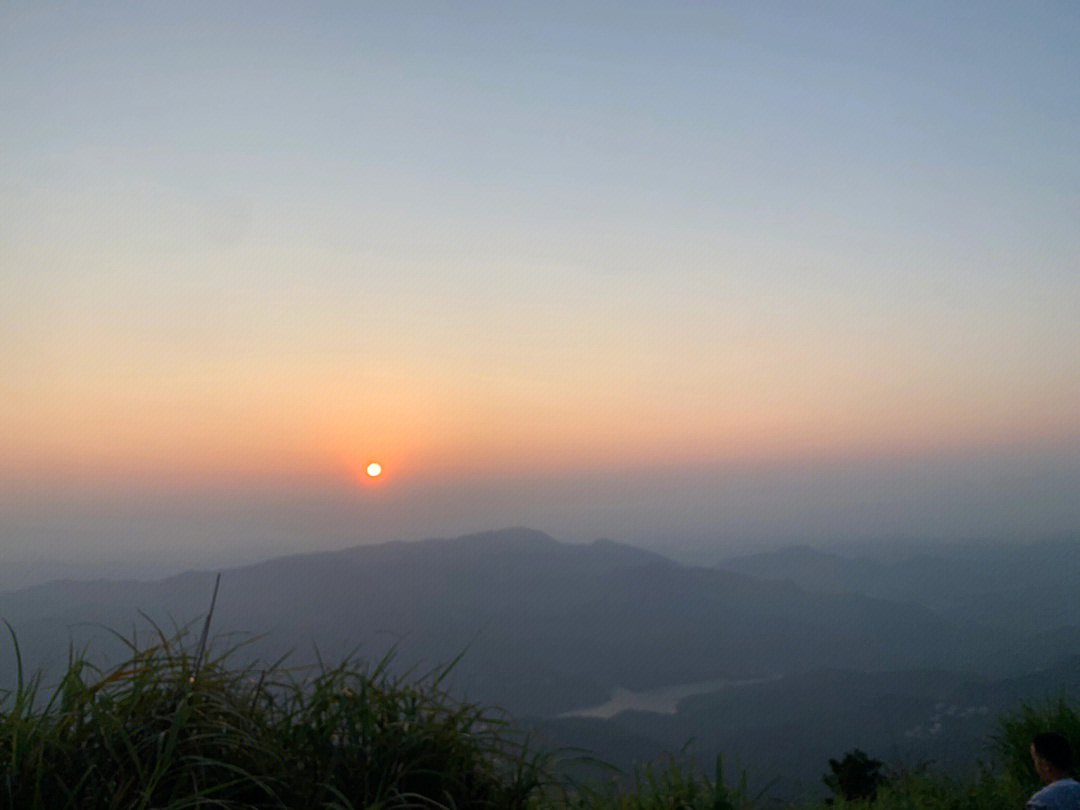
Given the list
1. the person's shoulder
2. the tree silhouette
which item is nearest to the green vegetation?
the person's shoulder

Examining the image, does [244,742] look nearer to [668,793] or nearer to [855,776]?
[668,793]

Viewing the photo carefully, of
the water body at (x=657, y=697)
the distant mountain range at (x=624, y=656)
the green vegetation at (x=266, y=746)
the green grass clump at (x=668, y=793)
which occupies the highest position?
the green vegetation at (x=266, y=746)

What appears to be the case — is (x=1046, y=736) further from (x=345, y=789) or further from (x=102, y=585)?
(x=102, y=585)

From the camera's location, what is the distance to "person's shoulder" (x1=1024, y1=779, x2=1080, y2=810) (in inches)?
222

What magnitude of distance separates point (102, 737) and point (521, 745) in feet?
7.04

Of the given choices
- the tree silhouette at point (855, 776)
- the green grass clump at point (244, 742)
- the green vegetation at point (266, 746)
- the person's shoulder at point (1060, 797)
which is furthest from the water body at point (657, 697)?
the green grass clump at point (244, 742)

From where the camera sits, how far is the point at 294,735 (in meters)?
4.54

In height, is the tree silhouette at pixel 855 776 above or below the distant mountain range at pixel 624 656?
above

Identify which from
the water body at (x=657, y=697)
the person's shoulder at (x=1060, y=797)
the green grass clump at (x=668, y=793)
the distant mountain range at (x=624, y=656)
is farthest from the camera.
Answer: the water body at (x=657, y=697)

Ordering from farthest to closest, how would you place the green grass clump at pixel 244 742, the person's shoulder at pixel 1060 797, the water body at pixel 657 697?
the water body at pixel 657 697 < the person's shoulder at pixel 1060 797 < the green grass clump at pixel 244 742

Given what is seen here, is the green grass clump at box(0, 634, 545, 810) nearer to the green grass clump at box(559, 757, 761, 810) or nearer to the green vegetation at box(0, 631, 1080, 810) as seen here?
the green vegetation at box(0, 631, 1080, 810)

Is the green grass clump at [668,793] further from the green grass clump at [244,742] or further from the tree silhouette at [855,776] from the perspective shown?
the tree silhouette at [855,776]

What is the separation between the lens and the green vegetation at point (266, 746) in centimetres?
378

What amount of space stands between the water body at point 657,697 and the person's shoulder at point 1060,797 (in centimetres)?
11063
